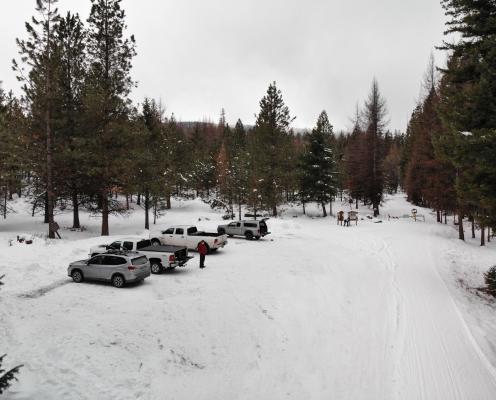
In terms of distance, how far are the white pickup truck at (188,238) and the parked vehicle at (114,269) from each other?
6819 millimetres

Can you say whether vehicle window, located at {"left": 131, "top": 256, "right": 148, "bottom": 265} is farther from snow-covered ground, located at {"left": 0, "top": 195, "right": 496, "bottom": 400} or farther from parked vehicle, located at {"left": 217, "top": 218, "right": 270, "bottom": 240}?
parked vehicle, located at {"left": 217, "top": 218, "right": 270, "bottom": 240}

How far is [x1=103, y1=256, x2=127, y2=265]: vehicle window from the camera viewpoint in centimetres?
1470

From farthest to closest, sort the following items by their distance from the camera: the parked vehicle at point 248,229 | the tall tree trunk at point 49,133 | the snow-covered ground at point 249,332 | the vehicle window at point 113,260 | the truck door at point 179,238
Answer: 1. the parked vehicle at point 248,229
2. the tall tree trunk at point 49,133
3. the truck door at point 179,238
4. the vehicle window at point 113,260
5. the snow-covered ground at point 249,332

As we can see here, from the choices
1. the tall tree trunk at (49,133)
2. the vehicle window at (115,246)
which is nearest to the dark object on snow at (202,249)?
the vehicle window at (115,246)

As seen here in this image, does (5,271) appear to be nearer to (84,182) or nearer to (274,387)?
(274,387)

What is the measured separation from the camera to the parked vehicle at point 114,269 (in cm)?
1444

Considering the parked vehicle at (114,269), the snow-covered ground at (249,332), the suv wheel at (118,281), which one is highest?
the parked vehicle at (114,269)

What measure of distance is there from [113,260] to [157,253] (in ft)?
8.66

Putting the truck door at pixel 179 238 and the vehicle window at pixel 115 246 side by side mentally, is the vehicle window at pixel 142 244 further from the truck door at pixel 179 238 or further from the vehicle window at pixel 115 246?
the truck door at pixel 179 238

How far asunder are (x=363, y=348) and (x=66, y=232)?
91.2 ft

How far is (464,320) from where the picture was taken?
1355 cm

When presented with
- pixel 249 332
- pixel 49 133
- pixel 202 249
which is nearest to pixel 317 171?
pixel 202 249

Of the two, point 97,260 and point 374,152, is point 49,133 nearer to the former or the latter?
point 97,260

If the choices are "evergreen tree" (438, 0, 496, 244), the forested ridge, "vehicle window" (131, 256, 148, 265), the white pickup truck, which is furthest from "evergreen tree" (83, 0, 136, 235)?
"evergreen tree" (438, 0, 496, 244)
